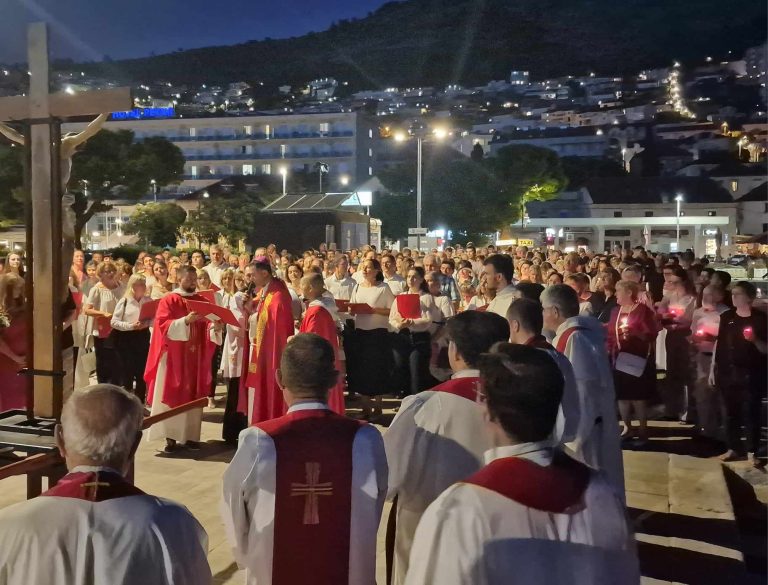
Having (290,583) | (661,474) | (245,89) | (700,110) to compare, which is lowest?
(661,474)

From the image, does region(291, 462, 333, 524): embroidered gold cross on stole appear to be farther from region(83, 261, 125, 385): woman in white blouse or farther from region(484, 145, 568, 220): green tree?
region(484, 145, 568, 220): green tree

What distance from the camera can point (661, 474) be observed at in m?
7.38

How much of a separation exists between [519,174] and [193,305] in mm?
60255

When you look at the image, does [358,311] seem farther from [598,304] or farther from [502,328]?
[502,328]

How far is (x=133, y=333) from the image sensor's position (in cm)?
962

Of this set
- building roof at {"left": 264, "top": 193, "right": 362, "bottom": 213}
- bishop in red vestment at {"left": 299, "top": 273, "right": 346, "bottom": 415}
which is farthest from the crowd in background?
building roof at {"left": 264, "top": 193, "right": 362, "bottom": 213}

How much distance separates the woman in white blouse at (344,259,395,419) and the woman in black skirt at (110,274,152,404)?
256 cm

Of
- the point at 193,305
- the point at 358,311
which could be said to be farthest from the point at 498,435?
the point at 358,311

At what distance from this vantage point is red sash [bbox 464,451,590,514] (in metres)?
2.10

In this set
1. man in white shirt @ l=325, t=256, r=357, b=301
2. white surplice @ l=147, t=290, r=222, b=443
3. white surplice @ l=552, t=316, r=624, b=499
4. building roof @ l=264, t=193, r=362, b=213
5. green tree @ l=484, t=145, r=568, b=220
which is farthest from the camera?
green tree @ l=484, t=145, r=568, b=220

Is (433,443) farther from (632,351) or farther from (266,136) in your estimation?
(266,136)

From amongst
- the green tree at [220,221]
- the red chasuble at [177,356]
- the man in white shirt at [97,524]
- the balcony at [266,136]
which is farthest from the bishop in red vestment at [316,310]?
the balcony at [266,136]

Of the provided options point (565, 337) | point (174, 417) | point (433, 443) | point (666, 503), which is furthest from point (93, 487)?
point (174, 417)

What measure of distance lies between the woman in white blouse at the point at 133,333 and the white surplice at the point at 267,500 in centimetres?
624
